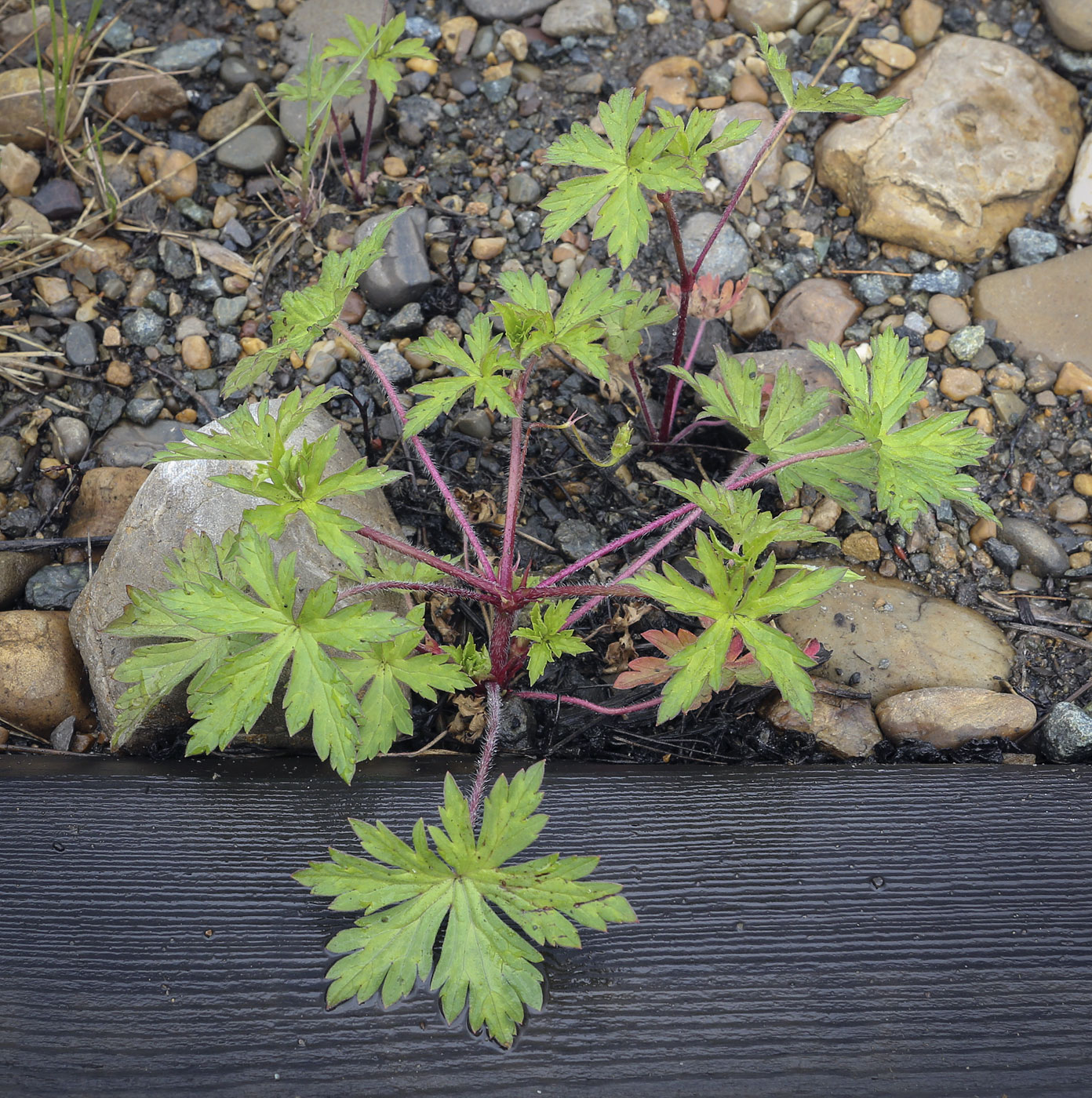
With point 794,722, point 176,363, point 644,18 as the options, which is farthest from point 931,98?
point 176,363

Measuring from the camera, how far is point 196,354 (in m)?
3.02

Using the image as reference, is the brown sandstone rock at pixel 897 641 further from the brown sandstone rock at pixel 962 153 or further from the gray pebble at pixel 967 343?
the brown sandstone rock at pixel 962 153

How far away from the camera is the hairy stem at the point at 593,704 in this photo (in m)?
2.24

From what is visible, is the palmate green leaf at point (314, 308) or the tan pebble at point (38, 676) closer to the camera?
the palmate green leaf at point (314, 308)

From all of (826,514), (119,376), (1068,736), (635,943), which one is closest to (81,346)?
(119,376)

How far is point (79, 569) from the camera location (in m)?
2.69

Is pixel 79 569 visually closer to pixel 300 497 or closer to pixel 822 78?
pixel 300 497

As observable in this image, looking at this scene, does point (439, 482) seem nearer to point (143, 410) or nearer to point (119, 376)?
point (143, 410)

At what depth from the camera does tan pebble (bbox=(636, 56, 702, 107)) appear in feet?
11.0

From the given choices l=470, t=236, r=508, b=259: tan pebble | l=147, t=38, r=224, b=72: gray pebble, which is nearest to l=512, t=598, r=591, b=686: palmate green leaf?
l=470, t=236, r=508, b=259: tan pebble

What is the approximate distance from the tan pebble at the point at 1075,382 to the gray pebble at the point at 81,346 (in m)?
3.24

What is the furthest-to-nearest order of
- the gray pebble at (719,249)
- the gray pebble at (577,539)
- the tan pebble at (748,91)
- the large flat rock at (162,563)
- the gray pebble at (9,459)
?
the tan pebble at (748,91) < the gray pebble at (719,249) < the gray pebble at (9,459) < the gray pebble at (577,539) < the large flat rock at (162,563)

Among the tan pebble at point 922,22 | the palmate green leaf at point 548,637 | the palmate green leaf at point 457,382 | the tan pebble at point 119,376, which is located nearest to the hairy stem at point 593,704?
the palmate green leaf at point 548,637

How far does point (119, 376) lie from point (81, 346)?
19cm
